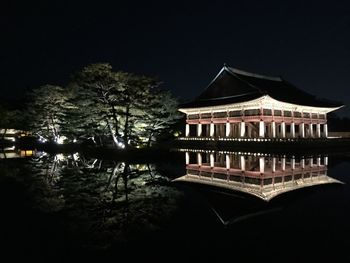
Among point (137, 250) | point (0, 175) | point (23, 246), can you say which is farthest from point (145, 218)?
point (0, 175)

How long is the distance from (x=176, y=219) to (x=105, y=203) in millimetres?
2763

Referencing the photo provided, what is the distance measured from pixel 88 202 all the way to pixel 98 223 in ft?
7.82

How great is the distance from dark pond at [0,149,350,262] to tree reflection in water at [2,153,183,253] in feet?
0.09

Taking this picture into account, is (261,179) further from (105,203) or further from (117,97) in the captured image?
(117,97)

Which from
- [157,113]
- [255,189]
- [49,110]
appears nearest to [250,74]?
[157,113]

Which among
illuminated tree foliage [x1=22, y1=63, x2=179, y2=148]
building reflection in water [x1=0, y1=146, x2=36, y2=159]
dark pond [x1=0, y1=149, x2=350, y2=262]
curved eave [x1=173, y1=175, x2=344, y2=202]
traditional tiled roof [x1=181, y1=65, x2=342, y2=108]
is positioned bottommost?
dark pond [x1=0, y1=149, x2=350, y2=262]

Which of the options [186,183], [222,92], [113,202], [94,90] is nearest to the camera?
[113,202]

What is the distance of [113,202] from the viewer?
32.2 feet

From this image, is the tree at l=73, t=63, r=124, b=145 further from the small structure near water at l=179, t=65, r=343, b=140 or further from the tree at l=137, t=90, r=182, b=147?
the small structure near water at l=179, t=65, r=343, b=140

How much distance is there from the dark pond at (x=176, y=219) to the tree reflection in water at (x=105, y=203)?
0.03 meters

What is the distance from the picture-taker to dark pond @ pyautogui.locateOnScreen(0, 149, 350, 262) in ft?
19.5

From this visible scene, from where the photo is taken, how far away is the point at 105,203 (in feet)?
31.8

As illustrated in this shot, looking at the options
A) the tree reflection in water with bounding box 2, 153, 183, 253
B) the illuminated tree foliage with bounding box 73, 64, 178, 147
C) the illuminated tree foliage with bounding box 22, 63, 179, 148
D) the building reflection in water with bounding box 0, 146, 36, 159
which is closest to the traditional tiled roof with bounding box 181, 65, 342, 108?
the illuminated tree foliage with bounding box 22, 63, 179, 148

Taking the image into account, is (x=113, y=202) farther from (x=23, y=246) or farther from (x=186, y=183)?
(x=186, y=183)
